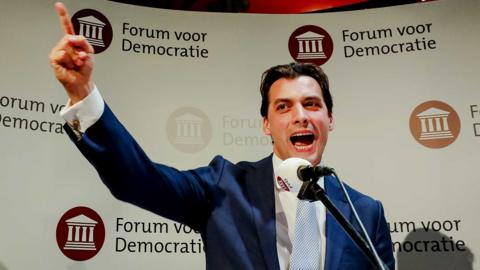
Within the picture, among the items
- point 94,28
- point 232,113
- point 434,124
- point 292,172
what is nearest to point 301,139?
point 292,172

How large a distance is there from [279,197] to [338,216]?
0.53m

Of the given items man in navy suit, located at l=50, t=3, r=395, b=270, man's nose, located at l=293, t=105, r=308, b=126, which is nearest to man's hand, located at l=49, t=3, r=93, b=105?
man in navy suit, located at l=50, t=3, r=395, b=270

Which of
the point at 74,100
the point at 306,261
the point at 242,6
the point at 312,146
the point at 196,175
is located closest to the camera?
the point at 74,100

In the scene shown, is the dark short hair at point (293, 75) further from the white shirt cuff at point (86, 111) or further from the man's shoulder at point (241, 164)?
the white shirt cuff at point (86, 111)

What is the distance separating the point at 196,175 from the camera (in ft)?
5.42

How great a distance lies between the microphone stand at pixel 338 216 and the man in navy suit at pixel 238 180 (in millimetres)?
65

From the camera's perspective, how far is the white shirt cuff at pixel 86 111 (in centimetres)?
125

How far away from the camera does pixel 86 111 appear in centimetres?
125

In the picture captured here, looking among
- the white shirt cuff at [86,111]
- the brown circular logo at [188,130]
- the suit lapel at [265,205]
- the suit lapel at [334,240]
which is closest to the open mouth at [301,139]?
the suit lapel at [265,205]

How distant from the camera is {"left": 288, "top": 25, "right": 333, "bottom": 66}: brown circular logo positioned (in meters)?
2.81

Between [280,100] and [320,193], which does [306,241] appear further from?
[280,100]

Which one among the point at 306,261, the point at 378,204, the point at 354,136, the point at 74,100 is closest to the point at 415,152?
the point at 354,136

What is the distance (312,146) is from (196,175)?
42 centimetres

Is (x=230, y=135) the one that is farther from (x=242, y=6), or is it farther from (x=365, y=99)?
(x=242, y=6)
